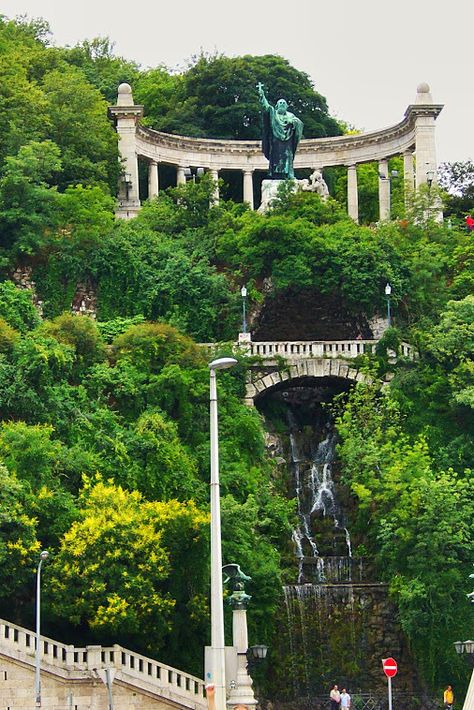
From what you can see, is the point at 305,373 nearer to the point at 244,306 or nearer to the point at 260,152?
the point at 244,306

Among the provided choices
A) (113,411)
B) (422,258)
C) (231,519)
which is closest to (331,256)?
(422,258)

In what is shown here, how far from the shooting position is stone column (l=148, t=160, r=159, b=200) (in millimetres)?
94062

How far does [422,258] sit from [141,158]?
68.9ft

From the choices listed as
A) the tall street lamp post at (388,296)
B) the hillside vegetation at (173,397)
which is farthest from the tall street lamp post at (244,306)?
the tall street lamp post at (388,296)

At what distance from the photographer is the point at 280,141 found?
286ft

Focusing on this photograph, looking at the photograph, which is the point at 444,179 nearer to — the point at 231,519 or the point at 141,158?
the point at 141,158

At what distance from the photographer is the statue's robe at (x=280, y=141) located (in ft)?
285

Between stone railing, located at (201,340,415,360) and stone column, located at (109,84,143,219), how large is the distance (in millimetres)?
18754

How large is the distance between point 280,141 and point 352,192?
10.8 metres

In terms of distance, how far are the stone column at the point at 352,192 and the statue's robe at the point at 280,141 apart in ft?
32.4

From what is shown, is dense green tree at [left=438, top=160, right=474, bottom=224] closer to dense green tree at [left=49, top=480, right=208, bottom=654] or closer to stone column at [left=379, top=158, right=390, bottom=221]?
stone column at [left=379, top=158, right=390, bottom=221]

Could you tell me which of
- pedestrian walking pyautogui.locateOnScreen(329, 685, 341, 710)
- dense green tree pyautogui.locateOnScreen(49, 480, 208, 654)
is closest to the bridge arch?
dense green tree pyautogui.locateOnScreen(49, 480, 208, 654)

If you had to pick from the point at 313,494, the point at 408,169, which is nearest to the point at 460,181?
the point at 408,169

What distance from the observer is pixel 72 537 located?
56.9 meters
